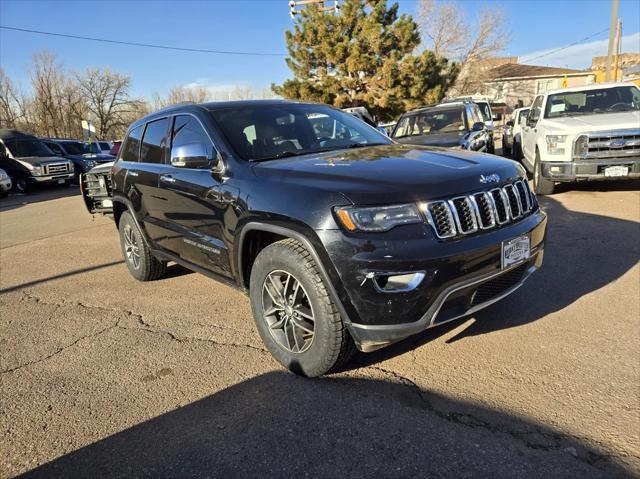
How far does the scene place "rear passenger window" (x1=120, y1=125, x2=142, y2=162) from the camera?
194 inches

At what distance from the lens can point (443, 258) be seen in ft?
8.37

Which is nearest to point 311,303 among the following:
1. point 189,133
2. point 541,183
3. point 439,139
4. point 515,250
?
point 515,250

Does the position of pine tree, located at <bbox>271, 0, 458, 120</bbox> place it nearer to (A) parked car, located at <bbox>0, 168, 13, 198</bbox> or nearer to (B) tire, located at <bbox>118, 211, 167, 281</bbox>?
(A) parked car, located at <bbox>0, 168, 13, 198</bbox>

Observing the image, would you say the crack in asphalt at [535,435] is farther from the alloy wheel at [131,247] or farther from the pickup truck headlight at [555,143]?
the pickup truck headlight at [555,143]

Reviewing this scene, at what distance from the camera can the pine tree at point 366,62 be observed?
83.1ft

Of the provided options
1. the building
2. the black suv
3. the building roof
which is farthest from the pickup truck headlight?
the building

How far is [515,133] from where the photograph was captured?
13258mm

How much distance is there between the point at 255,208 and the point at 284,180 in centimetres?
28

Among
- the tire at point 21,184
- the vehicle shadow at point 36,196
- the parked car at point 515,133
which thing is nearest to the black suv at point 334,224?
the parked car at point 515,133

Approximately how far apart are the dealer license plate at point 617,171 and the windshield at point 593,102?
1.53 m

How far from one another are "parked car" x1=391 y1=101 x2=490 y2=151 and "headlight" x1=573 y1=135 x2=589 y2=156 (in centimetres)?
173

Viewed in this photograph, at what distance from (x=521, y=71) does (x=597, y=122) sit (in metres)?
49.5

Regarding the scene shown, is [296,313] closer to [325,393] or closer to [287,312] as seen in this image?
[287,312]

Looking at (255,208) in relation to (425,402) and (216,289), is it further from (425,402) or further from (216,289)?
(216,289)
